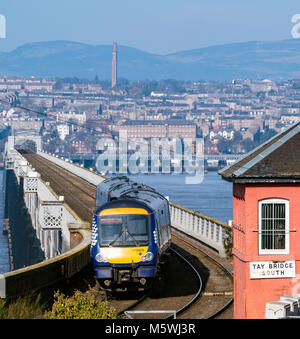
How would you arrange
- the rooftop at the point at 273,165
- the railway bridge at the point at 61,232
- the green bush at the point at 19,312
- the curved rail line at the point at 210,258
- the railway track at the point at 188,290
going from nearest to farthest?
the green bush at the point at 19,312 < the rooftop at the point at 273,165 < the railway bridge at the point at 61,232 < the curved rail line at the point at 210,258 < the railway track at the point at 188,290

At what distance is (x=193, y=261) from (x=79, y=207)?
22.6 m

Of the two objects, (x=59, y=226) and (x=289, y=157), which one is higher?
(x=289, y=157)

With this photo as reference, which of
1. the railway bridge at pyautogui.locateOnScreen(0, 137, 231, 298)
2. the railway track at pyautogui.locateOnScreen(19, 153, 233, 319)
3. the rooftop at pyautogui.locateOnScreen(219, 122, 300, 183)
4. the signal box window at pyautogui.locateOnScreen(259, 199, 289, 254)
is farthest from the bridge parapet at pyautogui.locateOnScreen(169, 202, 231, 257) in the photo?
the signal box window at pyautogui.locateOnScreen(259, 199, 289, 254)

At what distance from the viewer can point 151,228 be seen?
24.8m

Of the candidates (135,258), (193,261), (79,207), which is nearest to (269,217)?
(135,258)

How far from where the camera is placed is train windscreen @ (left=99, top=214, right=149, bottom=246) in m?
24.3

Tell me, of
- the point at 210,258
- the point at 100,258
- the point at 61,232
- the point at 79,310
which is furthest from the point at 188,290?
the point at 61,232

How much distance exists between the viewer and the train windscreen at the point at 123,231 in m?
24.3

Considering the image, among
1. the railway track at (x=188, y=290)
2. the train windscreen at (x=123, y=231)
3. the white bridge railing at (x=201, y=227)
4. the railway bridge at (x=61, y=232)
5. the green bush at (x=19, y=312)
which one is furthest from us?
the white bridge railing at (x=201, y=227)

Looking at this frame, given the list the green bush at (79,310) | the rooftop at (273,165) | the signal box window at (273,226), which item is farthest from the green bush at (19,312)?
the rooftop at (273,165)

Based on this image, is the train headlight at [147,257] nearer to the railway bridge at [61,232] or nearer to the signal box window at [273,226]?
the railway bridge at [61,232]

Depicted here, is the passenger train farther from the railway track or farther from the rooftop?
the rooftop

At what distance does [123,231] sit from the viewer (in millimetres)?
24328
